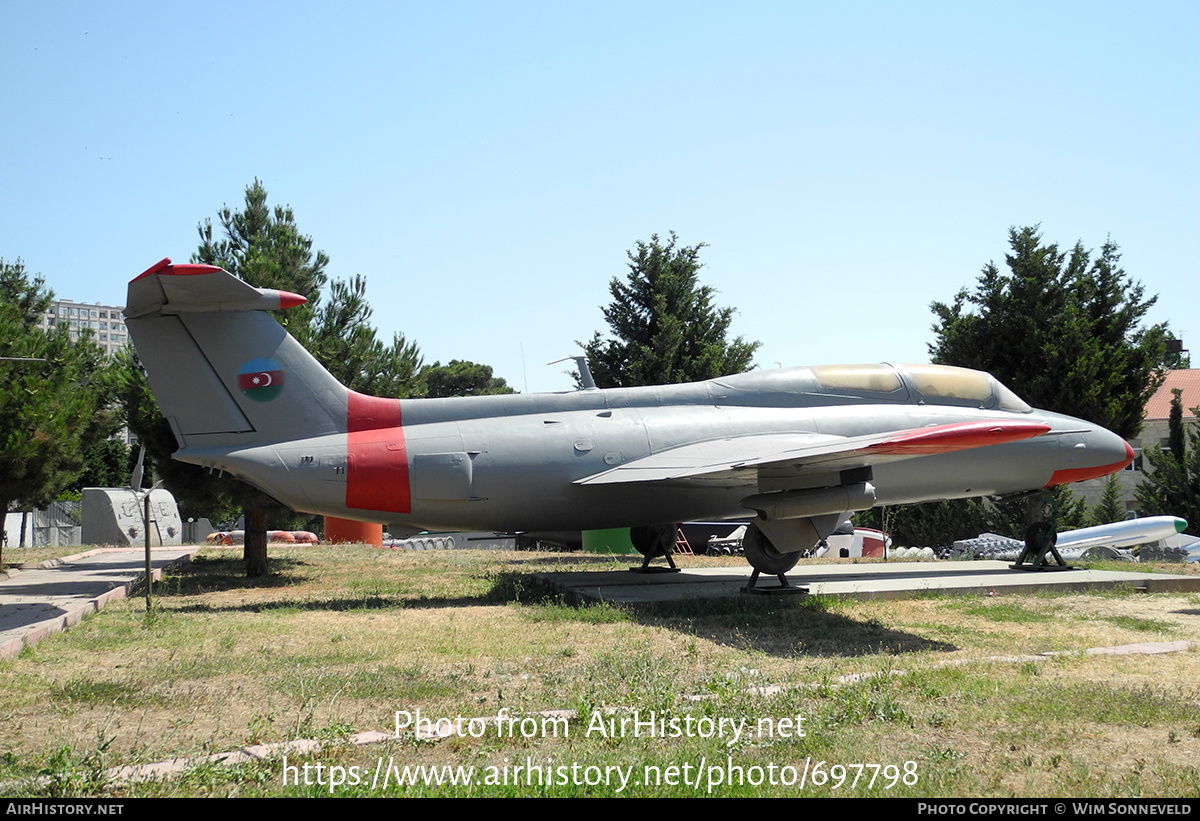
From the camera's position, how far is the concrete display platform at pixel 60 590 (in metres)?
9.34

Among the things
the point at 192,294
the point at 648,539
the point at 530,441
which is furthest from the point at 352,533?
the point at 192,294

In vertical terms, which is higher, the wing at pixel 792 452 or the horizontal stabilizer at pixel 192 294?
the horizontal stabilizer at pixel 192 294

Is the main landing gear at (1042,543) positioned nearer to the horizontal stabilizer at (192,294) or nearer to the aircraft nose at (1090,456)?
the aircraft nose at (1090,456)

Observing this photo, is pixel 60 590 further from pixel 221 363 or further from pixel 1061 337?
pixel 1061 337

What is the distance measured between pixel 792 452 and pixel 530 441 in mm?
3687


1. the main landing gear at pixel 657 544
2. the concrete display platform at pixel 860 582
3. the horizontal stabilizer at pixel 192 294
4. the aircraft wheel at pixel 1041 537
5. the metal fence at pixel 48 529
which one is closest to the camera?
the horizontal stabilizer at pixel 192 294

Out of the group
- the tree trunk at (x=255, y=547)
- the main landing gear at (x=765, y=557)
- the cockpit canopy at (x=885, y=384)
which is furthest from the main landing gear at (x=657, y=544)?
the tree trunk at (x=255, y=547)

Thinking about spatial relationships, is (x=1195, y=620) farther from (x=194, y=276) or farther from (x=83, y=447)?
(x=83, y=447)

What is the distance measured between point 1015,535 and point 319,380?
29452 millimetres

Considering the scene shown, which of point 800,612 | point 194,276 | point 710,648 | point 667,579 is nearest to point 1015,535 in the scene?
point 667,579

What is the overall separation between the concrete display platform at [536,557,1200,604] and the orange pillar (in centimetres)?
1892

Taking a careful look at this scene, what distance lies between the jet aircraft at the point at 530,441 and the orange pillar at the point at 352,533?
2088cm

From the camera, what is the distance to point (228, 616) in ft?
36.0

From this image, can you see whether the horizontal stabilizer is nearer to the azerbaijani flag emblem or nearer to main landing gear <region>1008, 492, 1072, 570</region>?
the azerbaijani flag emblem
